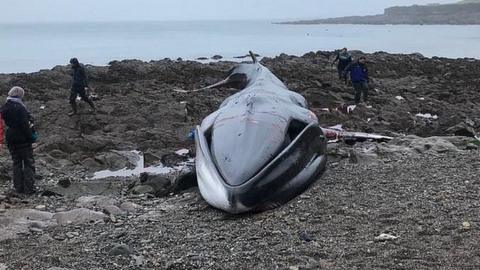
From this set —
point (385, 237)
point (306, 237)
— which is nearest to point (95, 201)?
point (306, 237)

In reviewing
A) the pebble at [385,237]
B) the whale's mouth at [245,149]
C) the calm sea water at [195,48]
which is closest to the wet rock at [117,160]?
the whale's mouth at [245,149]

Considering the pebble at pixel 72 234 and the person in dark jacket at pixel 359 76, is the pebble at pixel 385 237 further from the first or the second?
the person in dark jacket at pixel 359 76

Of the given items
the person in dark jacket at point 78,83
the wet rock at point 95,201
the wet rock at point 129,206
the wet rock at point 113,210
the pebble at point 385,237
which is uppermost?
the person in dark jacket at point 78,83

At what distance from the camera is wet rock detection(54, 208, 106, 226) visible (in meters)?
9.48

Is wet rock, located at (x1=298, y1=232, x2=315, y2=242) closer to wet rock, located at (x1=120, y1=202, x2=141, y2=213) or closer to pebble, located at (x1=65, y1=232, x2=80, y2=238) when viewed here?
pebble, located at (x1=65, y1=232, x2=80, y2=238)

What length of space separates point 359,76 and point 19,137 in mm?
14054

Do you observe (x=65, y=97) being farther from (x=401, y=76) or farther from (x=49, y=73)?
(x=401, y=76)

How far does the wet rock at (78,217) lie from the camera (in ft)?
31.1

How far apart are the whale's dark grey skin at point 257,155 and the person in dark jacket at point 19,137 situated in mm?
3256

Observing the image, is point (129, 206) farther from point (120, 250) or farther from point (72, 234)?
point (120, 250)

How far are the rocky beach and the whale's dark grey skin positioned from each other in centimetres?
27

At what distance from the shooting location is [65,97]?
26.2 meters

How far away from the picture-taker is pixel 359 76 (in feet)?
73.8

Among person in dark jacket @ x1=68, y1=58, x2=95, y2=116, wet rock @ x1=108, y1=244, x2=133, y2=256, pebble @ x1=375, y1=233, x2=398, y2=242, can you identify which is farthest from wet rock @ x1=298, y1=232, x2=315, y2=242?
person in dark jacket @ x1=68, y1=58, x2=95, y2=116
